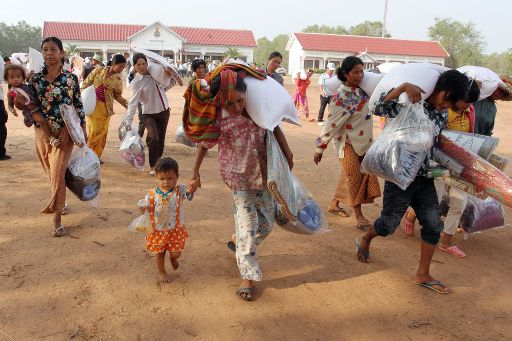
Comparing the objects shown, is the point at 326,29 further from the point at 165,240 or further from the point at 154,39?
the point at 165,240

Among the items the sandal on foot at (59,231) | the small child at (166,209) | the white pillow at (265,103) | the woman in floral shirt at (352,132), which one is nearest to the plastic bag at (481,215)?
the woman in floral shirt at (352,132)

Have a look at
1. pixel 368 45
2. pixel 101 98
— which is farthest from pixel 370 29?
pixel 101 98

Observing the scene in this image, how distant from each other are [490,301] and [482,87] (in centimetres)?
188

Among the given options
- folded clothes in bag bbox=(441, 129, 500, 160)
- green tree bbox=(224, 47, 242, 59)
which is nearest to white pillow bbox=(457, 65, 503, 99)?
folded clothes in bag bbox=(441, 129, 500, 160)

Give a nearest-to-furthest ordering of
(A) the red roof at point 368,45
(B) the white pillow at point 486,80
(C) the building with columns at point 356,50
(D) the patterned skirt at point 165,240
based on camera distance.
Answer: (D) the patterned skirt at point 165,240
(B) the white pillow at point 486,80
(C) the building with columns at point 356,50
(A) the red roof at point 368,45

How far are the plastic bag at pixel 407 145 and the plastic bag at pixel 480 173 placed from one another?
0.79ft

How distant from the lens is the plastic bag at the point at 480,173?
9.48 ft

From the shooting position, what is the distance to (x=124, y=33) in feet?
135

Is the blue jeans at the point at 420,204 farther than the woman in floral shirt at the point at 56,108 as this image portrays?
No

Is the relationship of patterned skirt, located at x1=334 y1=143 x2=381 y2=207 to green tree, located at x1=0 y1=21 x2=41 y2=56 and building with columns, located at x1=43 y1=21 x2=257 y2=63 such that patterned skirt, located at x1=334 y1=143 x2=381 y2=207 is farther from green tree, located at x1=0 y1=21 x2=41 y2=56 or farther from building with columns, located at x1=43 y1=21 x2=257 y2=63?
green tree, located at x1=0 y1=21 x2=41 y2=56

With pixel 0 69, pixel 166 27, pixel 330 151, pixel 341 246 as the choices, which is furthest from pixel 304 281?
pixel 166 27

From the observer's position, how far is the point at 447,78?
9.27 feet

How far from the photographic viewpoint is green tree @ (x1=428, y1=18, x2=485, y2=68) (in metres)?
61.1

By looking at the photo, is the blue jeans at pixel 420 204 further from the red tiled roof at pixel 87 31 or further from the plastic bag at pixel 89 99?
the red tiled roof at pixel 87 31
